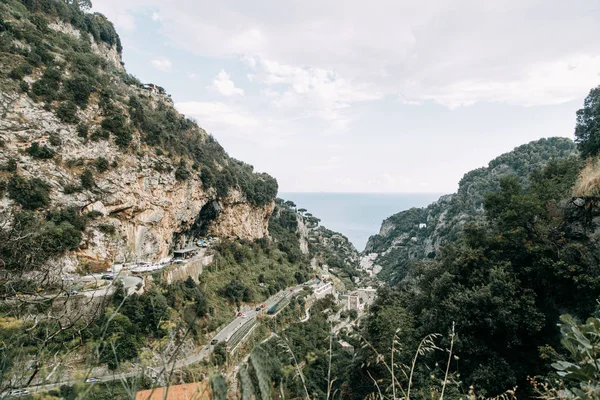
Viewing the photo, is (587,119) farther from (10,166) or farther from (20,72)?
(20,72)

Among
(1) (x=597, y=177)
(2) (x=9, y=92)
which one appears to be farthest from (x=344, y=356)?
(2) (x=9, y=92)

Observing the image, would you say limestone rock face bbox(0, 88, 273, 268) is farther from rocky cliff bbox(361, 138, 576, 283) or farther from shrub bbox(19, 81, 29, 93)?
rocky cliff bbox(361, 138, 576, 283)

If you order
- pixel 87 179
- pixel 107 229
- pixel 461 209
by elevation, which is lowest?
pixel 461 209

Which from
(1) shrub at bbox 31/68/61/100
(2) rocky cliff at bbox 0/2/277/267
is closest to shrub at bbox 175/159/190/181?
(2) rocky cliff at bbox 0/2/277/267

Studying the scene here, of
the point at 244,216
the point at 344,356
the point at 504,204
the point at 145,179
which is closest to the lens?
the point at 504,204

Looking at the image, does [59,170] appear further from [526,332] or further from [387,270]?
[387,270]

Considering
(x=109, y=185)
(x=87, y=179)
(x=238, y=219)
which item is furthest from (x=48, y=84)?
(x=238, y=219)
